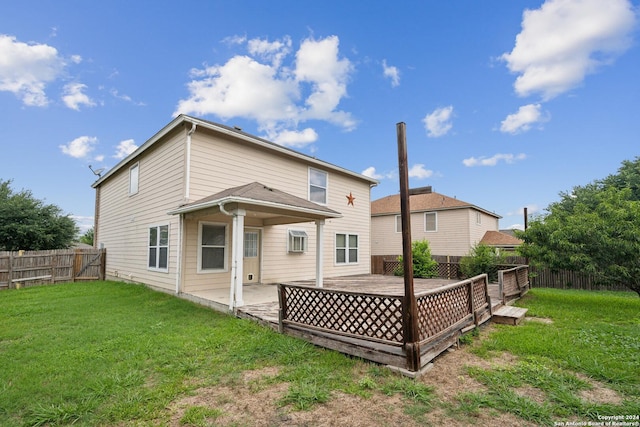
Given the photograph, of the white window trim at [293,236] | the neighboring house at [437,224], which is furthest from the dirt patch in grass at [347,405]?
the neighboring house at [437,224]

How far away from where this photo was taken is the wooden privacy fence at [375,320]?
3945 millimetres

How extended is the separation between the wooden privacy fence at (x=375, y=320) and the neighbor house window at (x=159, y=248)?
5274 mm

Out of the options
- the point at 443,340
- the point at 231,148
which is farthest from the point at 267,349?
the point at 231,148

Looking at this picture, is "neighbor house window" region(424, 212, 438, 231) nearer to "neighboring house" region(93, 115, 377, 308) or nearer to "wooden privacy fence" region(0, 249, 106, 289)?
"neighboring house" region(93, 115, 377, 308)

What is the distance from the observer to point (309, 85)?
539 inches

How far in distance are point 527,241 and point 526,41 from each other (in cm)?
580

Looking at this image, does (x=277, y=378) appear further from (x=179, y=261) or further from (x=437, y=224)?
(x=437, y=224)

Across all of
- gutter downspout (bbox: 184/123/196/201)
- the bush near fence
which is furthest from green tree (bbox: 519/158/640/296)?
gutter downspout (bbox: 184/123/196/201)

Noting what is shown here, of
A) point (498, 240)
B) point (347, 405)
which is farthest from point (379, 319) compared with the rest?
point (498, 240)

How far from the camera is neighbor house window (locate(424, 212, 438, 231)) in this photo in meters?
21.3

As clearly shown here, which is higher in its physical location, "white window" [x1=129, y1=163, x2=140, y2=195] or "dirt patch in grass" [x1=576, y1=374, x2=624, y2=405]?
Answer: "white window" [x1=129, y1=163, x2=140, y2=195]

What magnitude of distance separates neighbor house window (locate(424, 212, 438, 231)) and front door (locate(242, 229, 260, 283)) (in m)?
15.2

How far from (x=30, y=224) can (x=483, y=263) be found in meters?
22.9

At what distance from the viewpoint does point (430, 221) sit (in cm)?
2159
